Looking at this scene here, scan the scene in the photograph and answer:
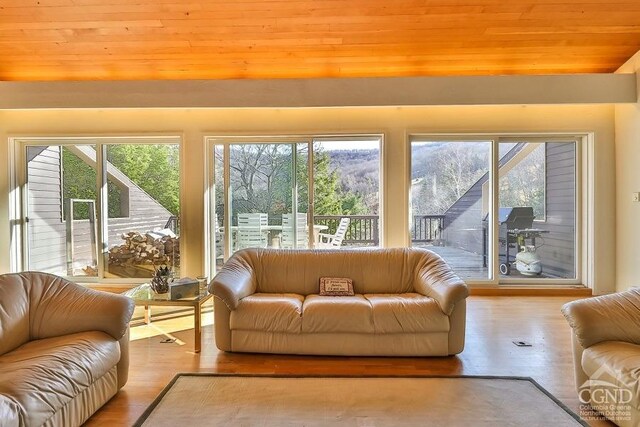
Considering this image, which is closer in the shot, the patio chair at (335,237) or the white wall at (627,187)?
the white wall at (627,187)

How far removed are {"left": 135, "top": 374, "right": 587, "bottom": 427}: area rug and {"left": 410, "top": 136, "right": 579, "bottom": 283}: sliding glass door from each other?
2.44m

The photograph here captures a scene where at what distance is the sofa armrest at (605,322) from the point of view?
2.00m

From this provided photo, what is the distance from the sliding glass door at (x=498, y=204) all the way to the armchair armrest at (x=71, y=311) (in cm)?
345

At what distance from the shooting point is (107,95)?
13.4 feet

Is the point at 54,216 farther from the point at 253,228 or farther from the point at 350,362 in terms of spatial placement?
the point at 350,362

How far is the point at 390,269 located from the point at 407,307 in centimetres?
64

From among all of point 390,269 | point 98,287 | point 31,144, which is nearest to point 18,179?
point 31,144

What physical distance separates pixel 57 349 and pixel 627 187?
5641 mm

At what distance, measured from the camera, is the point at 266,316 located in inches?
106

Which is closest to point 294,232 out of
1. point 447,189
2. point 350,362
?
point 447,189

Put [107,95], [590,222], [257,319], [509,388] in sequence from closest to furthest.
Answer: [509,388] → [257,319] → [107,95] → [590,222]

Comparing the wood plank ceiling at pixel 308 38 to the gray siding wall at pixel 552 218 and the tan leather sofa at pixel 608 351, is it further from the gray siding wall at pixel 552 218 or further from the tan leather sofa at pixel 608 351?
the tan leather sofa at pixel 608 351

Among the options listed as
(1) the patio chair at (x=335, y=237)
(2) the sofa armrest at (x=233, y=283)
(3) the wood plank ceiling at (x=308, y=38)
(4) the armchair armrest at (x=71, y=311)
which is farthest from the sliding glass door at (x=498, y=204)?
(4) the armchair armrest at (x=71, y=311)

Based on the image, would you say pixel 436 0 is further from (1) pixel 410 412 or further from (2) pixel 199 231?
(2) pixel 199 231
